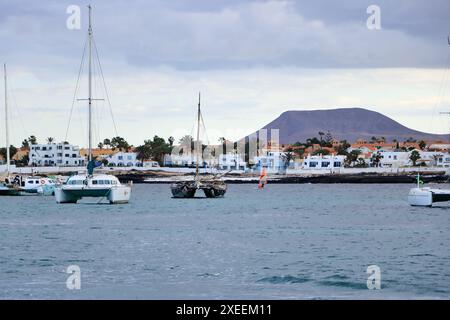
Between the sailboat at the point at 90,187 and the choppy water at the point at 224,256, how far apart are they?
451 inches

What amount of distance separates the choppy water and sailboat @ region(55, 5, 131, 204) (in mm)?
11463

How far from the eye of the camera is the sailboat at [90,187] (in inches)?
3499

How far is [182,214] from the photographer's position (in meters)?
82.2

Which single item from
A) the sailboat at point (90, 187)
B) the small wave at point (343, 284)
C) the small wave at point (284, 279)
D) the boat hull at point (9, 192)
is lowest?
the small wave at point (343, 284)

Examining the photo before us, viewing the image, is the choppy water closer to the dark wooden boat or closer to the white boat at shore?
the white boat at shore

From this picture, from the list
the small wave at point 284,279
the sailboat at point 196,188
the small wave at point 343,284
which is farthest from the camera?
the sailboat at point 196,188

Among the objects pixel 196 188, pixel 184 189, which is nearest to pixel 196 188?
pixel 196 188

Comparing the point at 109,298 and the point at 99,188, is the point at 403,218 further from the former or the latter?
the point at 109,298

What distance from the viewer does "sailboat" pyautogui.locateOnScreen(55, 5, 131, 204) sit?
292 ft

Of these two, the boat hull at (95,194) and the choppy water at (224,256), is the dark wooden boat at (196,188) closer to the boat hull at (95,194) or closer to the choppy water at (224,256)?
the boat hull at (95,194)

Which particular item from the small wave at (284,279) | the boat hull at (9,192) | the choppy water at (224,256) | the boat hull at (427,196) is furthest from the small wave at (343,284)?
the boat hull at (9,192)

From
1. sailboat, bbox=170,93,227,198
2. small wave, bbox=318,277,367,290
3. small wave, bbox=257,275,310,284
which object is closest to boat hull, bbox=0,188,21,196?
sailboat, bbox=170,93,227,198
